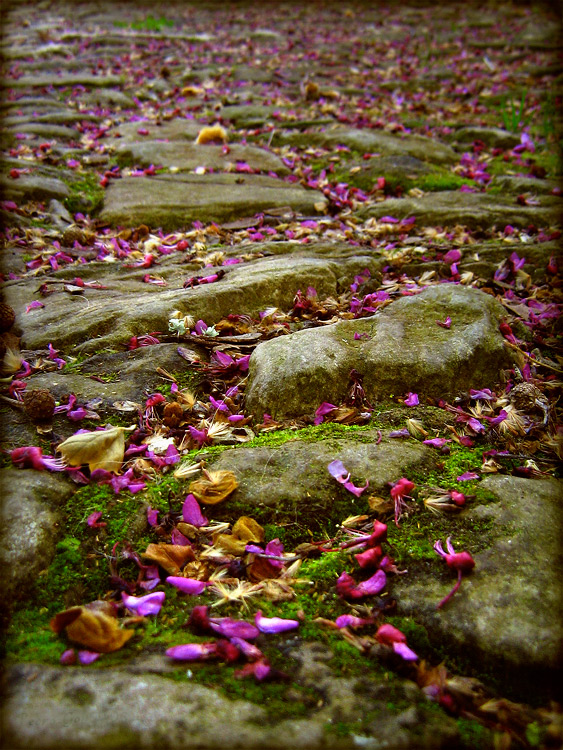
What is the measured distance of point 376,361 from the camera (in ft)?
9.11

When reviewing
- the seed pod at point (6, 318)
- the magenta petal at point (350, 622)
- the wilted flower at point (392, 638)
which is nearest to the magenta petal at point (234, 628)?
the magenta petal at point (350, 622)

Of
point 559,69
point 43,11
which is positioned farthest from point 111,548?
point 43,11

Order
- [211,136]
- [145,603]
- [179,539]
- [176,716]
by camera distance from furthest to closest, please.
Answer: [211,136] → [179,539] → [145,603] → [176,716]

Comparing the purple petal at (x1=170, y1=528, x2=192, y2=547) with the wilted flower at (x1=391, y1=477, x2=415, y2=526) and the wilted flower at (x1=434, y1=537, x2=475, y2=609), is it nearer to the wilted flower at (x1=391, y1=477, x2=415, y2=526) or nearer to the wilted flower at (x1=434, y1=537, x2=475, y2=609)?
the wilted flower at (x1=391, y1=477, x2=415, y2=526)

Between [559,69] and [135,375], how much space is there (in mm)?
11147

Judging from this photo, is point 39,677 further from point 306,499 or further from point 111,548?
point 306,499

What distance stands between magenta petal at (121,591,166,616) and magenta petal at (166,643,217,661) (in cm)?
20

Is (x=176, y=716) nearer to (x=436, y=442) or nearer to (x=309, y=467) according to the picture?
(x=309, y=467)

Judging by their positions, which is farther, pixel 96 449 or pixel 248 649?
pixel 96 449

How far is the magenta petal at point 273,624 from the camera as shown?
171cm

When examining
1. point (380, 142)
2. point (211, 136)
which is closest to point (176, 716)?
point (380, 142)

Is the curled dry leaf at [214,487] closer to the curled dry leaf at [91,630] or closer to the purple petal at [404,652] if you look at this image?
the curled dry leaf at [91,630]

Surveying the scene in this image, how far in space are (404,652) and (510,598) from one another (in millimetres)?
424

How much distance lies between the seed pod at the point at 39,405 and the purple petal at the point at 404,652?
1.81 m
